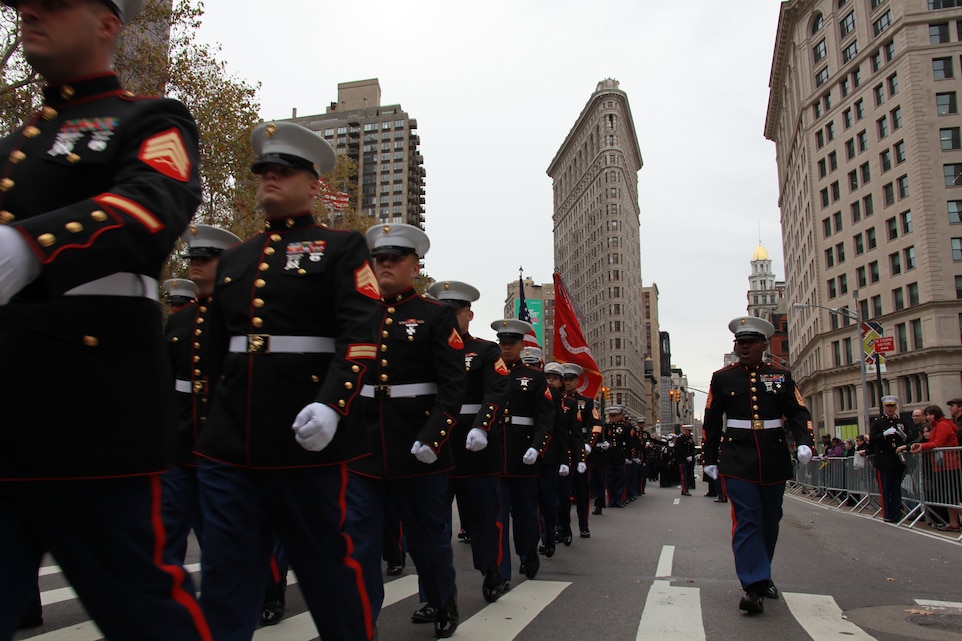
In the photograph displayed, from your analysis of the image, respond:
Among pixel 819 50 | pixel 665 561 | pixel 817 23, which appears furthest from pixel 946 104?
pixel 665 561

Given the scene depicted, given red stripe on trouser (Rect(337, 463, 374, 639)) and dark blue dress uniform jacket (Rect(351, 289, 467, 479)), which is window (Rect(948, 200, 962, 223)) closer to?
dark blue dress uniform jacket (Rect(351, 289, 467, 479))

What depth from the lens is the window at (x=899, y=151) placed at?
2296 inches

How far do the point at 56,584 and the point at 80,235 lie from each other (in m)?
5.69

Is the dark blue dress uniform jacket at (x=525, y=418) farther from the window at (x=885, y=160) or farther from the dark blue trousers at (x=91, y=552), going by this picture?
the window at (x=885, y=160)

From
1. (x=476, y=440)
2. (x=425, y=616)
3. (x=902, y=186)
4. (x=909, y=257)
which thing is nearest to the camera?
(x=425, y=616)

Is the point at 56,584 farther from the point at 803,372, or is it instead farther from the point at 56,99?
the point at 803,372

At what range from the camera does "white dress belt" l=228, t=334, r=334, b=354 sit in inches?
128

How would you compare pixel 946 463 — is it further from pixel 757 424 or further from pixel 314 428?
pixel 314 428

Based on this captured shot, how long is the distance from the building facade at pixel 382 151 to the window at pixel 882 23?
88031mm

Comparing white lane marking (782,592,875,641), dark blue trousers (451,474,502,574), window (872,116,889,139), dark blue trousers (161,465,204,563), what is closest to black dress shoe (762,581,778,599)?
white lane marking (782,592,875,641)

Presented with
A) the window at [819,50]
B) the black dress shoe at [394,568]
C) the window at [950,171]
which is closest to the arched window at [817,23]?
the window at [819,50]

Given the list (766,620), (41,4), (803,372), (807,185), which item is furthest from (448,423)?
(803,372)

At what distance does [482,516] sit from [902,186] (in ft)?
204

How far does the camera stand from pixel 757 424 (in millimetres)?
6633
